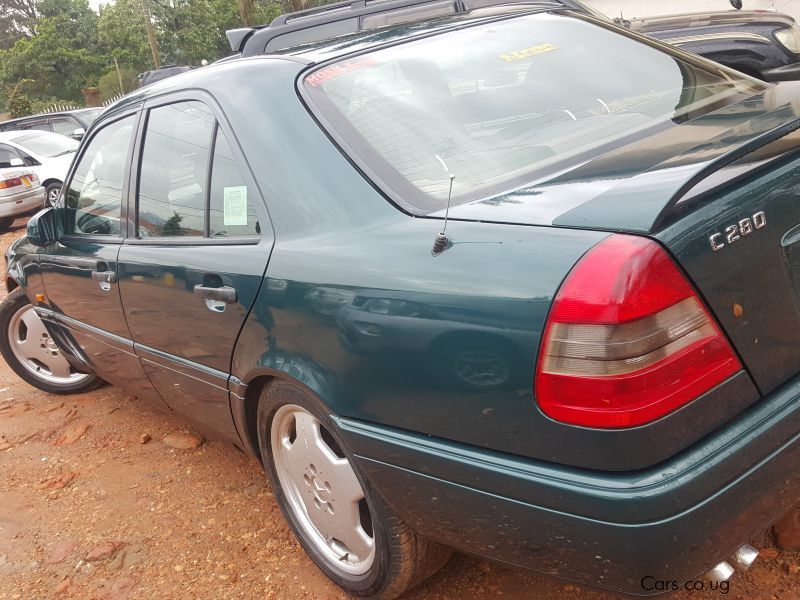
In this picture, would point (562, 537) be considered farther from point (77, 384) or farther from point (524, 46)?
point (77, 384)

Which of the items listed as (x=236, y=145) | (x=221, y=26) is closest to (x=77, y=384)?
(x=236, y=145)

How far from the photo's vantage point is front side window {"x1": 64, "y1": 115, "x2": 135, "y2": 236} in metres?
3.19

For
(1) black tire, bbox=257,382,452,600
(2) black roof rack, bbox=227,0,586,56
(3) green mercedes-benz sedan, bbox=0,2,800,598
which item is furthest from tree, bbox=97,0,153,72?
(1) black tire, bbox=257,382,452,600

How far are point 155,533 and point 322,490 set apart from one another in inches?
40.6

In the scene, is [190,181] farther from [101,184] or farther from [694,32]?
[694,32]

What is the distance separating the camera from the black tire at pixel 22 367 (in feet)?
14.7

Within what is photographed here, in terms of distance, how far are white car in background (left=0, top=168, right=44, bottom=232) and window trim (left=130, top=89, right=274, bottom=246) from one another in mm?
10247

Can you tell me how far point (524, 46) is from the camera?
8.63 feet

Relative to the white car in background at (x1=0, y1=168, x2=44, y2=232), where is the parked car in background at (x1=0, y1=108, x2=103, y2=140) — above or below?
above

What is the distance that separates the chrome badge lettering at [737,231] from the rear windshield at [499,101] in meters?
0.50

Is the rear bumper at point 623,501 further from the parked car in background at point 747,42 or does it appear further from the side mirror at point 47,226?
the parked car in background at point 747,42

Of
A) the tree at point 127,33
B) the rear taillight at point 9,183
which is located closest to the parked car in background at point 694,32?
the rear taillight at point 9,183

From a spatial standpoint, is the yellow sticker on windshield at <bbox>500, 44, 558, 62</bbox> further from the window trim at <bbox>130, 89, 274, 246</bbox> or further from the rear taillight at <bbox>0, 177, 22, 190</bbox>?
the rear taillight at <bbox>0, 177, 22, 190</bbox>

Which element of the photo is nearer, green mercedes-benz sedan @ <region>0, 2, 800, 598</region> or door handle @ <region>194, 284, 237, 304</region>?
green mercedes-benz sedan @ <region>0, 2, 800, 598</region>
